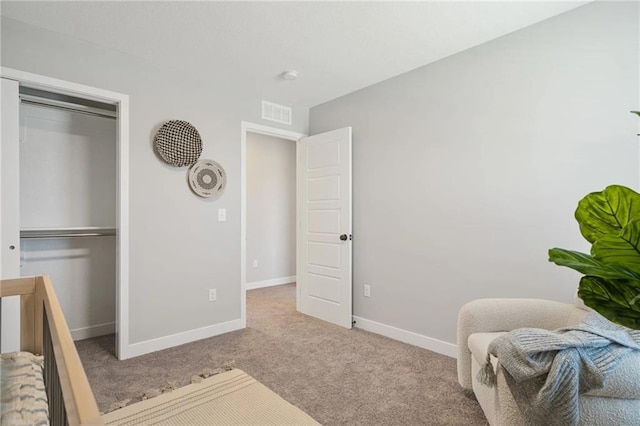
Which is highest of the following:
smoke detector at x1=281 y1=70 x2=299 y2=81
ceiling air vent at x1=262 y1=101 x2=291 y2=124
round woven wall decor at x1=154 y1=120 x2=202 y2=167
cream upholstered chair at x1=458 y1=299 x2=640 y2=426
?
smoke detector at x1=281 y1=70 x2=299 y2=81

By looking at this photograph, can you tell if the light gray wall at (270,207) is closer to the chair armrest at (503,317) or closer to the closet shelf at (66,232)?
the closet shelf at (66,232)

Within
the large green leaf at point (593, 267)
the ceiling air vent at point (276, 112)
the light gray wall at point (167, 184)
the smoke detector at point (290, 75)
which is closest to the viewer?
the large green leaf at point (593, 267)

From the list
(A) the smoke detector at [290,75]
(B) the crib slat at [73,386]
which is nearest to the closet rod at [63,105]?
(A) the smoke detector at [290,75]

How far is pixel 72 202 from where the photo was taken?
117 inches

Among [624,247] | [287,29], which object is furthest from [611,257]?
[287,29]

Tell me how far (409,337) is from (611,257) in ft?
7.77

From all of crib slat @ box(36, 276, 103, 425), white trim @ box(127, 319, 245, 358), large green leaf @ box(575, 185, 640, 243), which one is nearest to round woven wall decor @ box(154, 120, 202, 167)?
white trim @ box(127, 319, 245, 358)

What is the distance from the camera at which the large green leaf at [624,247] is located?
70 cm

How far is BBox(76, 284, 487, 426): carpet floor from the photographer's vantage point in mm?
1879

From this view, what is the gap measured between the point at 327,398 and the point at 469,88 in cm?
243

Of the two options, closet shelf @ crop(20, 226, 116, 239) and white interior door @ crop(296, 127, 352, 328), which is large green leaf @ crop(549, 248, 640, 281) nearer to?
white interior door @ crop(296, 127, 352, 328)

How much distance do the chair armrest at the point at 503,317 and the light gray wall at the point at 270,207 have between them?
3.72m

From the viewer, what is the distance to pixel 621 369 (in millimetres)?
1166

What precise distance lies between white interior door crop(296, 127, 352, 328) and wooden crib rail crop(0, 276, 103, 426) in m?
2.40
